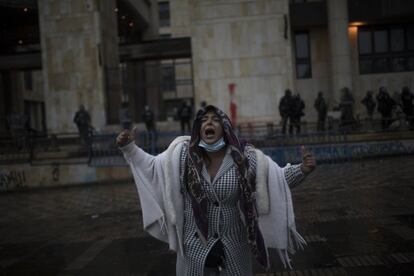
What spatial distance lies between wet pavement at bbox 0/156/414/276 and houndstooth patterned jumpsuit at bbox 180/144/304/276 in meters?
2.47

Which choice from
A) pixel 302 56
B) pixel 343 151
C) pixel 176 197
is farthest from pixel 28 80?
pixel 176 197

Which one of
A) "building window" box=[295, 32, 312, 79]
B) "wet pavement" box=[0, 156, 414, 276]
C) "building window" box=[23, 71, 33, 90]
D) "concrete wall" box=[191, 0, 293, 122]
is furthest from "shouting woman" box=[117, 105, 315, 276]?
"building window" box=[23, 71, 33, 90]

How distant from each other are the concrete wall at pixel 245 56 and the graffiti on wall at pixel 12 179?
8579 mm

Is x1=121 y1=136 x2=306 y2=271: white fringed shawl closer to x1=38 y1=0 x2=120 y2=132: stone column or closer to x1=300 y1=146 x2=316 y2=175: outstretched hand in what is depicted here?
x1=300 y1=146 x2=316 y2=175: outstretched hand

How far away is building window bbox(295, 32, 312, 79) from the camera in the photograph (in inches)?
1184

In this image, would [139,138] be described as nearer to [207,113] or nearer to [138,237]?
[138,237]

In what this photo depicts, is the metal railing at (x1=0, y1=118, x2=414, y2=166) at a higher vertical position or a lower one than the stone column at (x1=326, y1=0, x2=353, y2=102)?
lower

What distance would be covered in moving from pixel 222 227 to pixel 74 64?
74.7 feet

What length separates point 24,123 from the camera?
78.3ft

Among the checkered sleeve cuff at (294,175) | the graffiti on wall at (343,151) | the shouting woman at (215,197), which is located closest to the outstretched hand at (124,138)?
the shouting woman at (215,197)

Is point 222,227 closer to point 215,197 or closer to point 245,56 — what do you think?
point 215,197

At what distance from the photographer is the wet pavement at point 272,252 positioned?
648cm

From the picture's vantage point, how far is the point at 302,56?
30.2 m

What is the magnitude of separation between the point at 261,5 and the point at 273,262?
18.3m
